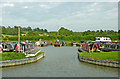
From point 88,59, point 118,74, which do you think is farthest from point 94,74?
point 88,59

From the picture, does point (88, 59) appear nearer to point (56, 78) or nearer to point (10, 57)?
point (56, 78)

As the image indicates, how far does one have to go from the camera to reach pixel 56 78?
26.9 metres

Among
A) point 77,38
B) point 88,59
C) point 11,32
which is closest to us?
point 88,59

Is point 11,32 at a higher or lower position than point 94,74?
higher

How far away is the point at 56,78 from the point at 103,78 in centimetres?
853

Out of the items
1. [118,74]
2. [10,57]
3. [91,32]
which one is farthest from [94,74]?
[91,32]

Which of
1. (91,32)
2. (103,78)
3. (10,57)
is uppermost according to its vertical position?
(91,32)

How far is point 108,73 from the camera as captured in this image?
29.8 m

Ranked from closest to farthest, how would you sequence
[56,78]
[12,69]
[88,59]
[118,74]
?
[56,78]
[118,74]
[12,69]
[88,59]

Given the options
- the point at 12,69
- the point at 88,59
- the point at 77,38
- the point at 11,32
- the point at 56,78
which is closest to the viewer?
the point at 56,78

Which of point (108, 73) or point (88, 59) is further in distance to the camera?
point (88, 59)

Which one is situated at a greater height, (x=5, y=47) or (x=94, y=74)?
(x=5, y=47)

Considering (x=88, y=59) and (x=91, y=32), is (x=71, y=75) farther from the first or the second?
(x=91, y=32)

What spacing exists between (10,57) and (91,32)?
171m
